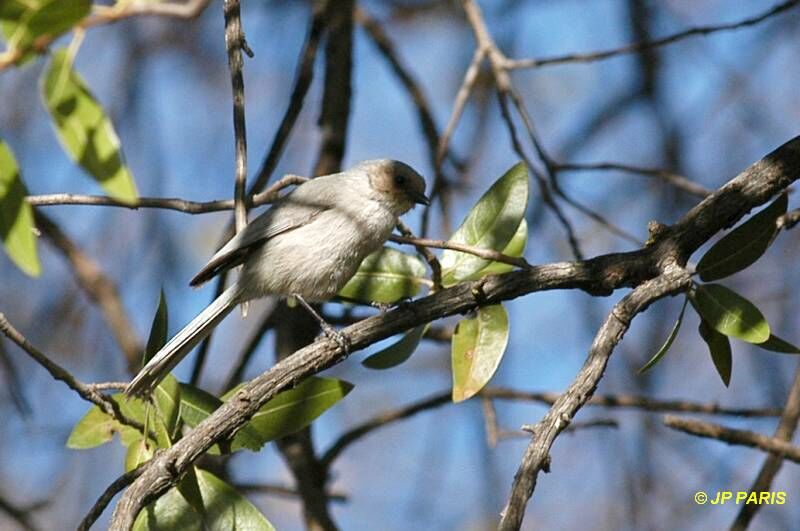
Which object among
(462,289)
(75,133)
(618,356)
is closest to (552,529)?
(618,356)

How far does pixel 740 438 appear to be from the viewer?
261cm

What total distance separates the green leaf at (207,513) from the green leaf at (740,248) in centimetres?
119

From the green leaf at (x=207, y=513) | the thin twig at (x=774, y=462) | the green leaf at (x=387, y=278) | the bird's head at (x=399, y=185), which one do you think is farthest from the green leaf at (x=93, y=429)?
the thin twig at (x=774, y=462)

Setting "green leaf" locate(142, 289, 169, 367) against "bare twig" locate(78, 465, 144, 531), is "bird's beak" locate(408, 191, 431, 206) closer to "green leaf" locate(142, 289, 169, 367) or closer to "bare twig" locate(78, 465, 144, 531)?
"green leaf" locate(142, 289, 169, 367)

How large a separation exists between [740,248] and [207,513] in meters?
1.39

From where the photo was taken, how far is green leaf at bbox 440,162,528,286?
2510 millimetres

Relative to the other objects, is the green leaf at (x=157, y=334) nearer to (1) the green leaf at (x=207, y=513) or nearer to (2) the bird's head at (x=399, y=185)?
(1) the green leaf at (x=207, y=513)

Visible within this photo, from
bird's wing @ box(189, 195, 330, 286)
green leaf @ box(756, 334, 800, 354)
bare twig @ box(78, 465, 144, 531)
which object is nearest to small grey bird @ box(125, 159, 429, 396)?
bird's wing @ box(189, 195, 330, 286)

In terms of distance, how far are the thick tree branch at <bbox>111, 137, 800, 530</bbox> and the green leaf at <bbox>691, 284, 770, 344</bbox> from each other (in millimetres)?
141

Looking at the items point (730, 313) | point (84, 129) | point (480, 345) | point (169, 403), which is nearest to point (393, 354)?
point (480, 345)

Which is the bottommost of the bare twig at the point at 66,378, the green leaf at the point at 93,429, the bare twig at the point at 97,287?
the green leaf at the point at 93,429

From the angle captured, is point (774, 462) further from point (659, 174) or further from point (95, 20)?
point (95, 20)

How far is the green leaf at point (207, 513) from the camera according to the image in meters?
2.18

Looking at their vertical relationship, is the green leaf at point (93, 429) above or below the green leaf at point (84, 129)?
below
